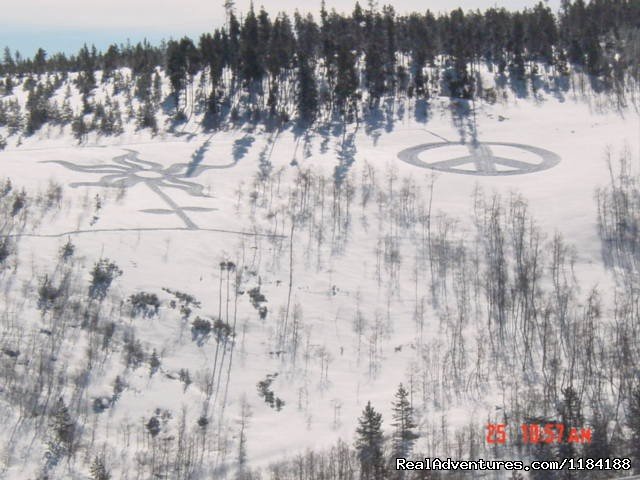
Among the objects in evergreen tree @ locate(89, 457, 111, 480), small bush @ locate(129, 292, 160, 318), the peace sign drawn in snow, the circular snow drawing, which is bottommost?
evergreen tree @ locate(89, 457, 111, 480)

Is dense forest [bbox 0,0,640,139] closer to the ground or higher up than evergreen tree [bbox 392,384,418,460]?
higher up

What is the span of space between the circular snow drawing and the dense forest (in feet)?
48.4

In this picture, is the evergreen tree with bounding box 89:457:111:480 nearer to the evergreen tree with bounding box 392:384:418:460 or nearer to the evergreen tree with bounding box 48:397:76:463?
the evergreen tree with bounding box 48:397:76:463

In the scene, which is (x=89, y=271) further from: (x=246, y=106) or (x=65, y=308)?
(x=246, y=106)

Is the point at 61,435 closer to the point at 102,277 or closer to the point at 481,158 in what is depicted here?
the point at 102,277

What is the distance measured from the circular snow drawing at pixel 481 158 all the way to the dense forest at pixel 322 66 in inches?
581

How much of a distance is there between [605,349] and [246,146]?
50.7 meters

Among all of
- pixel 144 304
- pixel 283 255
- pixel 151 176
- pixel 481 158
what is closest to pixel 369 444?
pixel 144 304

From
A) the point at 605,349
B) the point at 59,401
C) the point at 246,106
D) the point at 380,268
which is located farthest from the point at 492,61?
the point at 59,401

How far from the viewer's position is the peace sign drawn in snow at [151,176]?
255 feet

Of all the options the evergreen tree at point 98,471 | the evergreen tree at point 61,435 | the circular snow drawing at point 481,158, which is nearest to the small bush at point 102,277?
the evergreen tree at point 61,435
